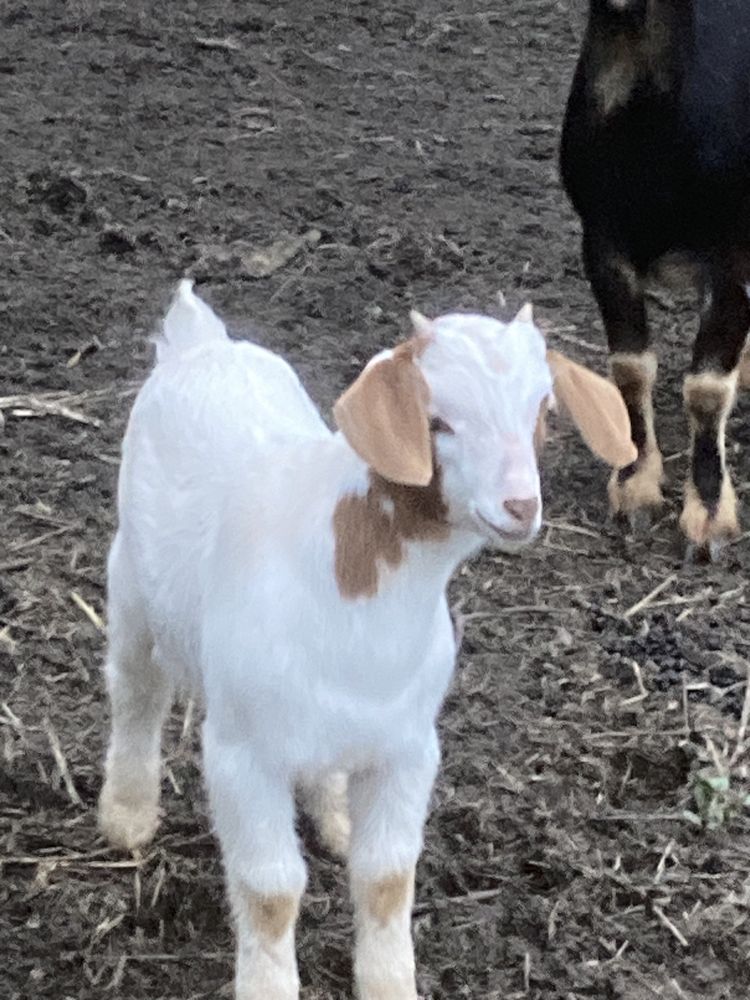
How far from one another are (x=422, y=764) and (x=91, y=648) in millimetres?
1248

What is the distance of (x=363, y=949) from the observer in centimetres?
239

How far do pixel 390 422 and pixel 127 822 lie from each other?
1276mm

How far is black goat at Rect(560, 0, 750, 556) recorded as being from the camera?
11.1ft

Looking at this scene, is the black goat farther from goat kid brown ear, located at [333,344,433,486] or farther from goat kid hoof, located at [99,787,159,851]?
goat kid brown ear, located at [333,344,433,486]

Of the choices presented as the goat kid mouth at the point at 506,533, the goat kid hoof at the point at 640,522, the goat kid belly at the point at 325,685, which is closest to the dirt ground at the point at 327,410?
the goat kid hoof at the point at 640,522

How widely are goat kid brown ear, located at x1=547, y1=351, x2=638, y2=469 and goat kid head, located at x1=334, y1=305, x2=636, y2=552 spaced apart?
1.5 inches

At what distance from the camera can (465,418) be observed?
1825mm

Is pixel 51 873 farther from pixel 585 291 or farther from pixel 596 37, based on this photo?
pixel 585 291

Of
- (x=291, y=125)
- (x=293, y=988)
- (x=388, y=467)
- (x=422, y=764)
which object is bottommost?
(x=291, y=125)

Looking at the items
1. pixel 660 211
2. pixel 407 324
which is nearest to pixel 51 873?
pixel 660 211

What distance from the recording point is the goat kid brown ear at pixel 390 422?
1.78 m

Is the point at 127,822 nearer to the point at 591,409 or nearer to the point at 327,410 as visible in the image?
the point at 591,409

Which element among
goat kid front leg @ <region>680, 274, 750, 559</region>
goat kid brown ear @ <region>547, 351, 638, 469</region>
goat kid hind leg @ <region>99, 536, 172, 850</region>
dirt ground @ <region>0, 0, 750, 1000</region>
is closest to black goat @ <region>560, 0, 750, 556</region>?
goat kid front leg @ <region>680, 274, 750, 559</region>

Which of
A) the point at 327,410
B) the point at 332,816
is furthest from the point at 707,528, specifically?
the point at 332,816
